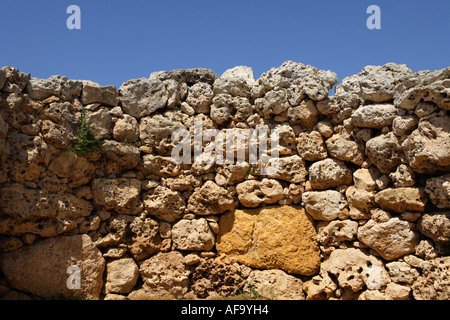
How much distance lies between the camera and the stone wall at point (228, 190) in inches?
211

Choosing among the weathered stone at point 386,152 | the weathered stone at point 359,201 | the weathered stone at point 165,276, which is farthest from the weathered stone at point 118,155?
the weathered stone at point 386,152

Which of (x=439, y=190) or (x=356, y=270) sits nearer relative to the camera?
(x=439, y=190)

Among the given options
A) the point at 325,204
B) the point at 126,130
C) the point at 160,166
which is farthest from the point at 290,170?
the point at 126,130

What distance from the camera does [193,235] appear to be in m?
6.18

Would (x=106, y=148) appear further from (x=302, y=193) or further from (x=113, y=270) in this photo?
(x=302, y=193)

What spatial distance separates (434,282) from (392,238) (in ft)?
2.50

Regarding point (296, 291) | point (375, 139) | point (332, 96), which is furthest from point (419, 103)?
point (296, 291)

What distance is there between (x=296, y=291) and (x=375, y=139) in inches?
105

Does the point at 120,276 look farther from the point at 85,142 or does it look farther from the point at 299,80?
the point at 299,80

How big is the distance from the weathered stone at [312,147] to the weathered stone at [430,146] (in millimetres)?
1308

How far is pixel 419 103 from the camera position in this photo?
531 centimetres

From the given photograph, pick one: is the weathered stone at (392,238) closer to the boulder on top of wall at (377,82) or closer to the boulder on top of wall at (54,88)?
the boulder on top of wall at (377,82)

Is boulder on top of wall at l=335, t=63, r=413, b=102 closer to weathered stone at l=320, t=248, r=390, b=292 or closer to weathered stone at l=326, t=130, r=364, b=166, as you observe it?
weathered stone at l=326, t=130, r=364, b=166

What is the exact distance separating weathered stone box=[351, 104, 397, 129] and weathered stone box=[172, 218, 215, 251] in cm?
302
